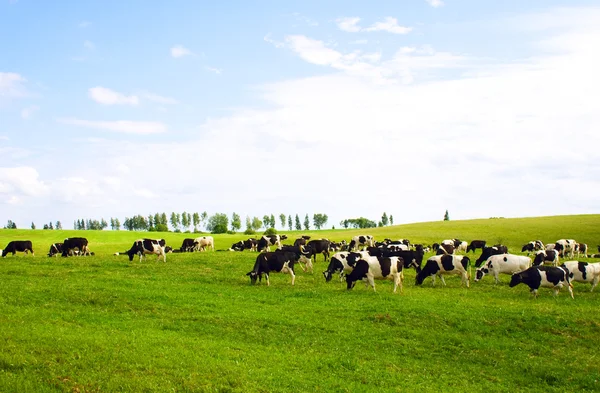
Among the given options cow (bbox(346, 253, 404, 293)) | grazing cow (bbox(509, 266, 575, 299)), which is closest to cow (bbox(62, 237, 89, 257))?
cow (bbox(346, 253, 404, 293))

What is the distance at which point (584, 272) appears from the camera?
2809 cm

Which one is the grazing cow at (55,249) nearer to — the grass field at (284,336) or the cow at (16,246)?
the cow at (16,246)

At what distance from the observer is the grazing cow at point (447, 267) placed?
29.6 m

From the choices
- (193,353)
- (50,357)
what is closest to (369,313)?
(193,353)

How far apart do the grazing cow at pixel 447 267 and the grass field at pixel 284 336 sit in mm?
866

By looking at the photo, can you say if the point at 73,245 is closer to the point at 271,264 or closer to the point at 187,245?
the point at 187,245

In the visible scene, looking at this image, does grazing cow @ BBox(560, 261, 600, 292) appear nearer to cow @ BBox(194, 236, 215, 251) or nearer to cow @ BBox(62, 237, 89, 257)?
cow @ BBox(62, 237, 89, 257)

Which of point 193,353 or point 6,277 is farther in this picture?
point 6,277

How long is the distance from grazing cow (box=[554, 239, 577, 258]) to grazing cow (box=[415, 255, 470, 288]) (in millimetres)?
26802

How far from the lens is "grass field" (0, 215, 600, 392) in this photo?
45.2 ft

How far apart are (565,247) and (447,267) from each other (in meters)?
29.7

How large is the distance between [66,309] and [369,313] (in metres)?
12.7

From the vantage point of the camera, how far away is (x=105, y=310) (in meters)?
21.2

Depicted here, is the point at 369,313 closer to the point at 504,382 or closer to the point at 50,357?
the point at 504,382
